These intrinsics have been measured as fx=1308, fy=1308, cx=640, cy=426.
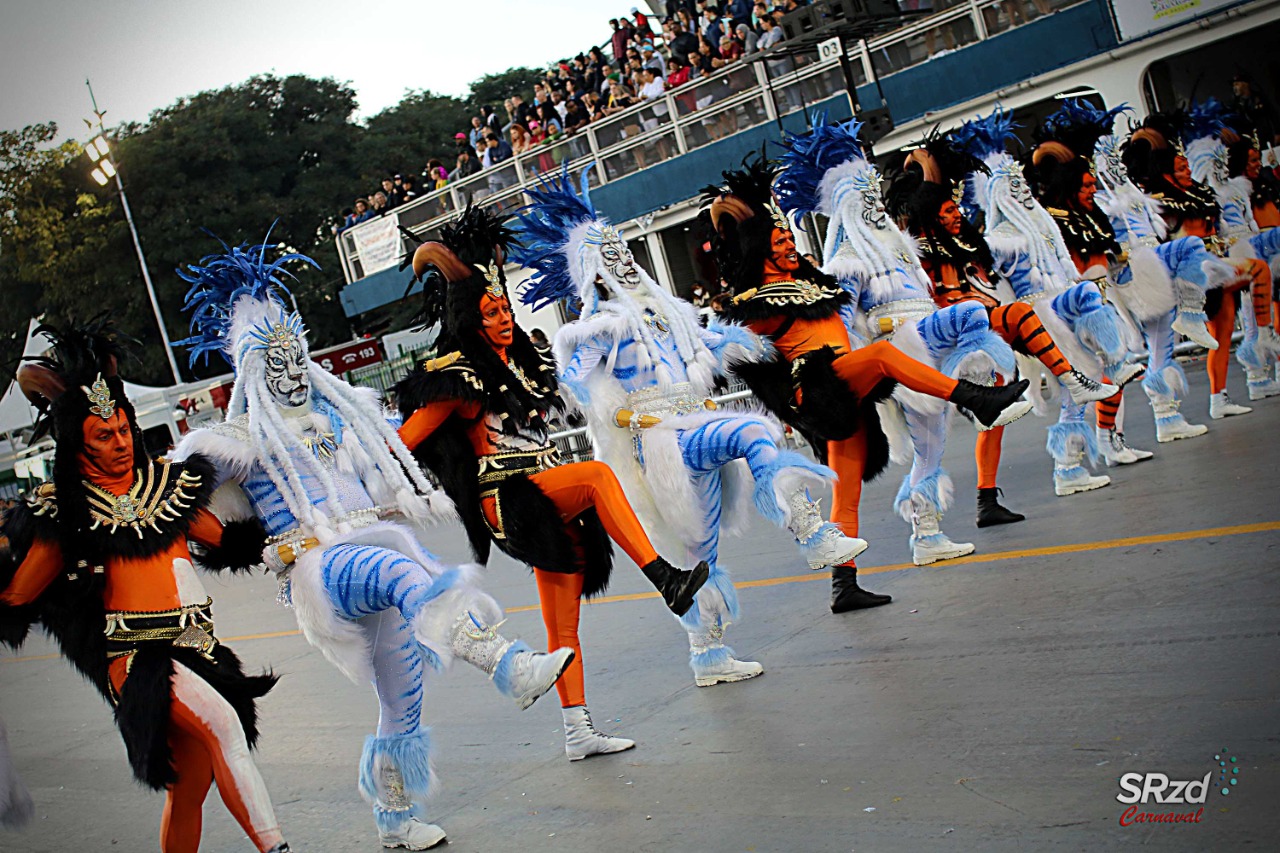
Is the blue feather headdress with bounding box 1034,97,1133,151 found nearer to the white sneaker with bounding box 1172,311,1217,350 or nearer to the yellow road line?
the white sneaker with bounding box 1172,311,1217,350

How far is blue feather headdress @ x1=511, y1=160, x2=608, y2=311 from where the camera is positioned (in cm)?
669

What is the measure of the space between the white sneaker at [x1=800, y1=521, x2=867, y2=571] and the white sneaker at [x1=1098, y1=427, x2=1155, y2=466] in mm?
4054

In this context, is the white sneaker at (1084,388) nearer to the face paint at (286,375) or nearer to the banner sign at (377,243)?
the face paint at (286,375)

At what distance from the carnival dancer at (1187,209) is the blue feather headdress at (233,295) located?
692 centimetres

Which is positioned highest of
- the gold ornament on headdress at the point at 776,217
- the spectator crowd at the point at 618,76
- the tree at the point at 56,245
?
the tree at the point at 56,245

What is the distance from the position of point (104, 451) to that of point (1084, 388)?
5.31 meters

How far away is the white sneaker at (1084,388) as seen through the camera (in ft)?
24.8

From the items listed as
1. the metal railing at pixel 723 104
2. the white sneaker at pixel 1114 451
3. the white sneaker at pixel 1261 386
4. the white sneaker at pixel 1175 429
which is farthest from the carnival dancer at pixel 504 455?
the metal railing at pixel 723 104

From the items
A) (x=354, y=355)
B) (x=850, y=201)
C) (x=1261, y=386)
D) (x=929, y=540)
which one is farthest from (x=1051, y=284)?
(x=354, y=355)

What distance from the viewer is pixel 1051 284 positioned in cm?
872

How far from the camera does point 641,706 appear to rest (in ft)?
21.5

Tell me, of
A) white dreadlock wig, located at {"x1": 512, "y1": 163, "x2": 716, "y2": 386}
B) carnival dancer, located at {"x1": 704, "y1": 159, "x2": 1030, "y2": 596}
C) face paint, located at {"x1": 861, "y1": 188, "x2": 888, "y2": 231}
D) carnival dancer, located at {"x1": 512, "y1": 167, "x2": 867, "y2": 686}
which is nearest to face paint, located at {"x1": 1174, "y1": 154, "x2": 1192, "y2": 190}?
face paint, located at {"x1": 861, "y1": 188, "x2": 888, "y2": 231}

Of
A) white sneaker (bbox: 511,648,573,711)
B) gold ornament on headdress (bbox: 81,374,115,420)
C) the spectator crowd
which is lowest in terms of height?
white sneaker (bbox: 511,648,573,711)

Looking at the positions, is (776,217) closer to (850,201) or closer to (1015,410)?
(850,201)
